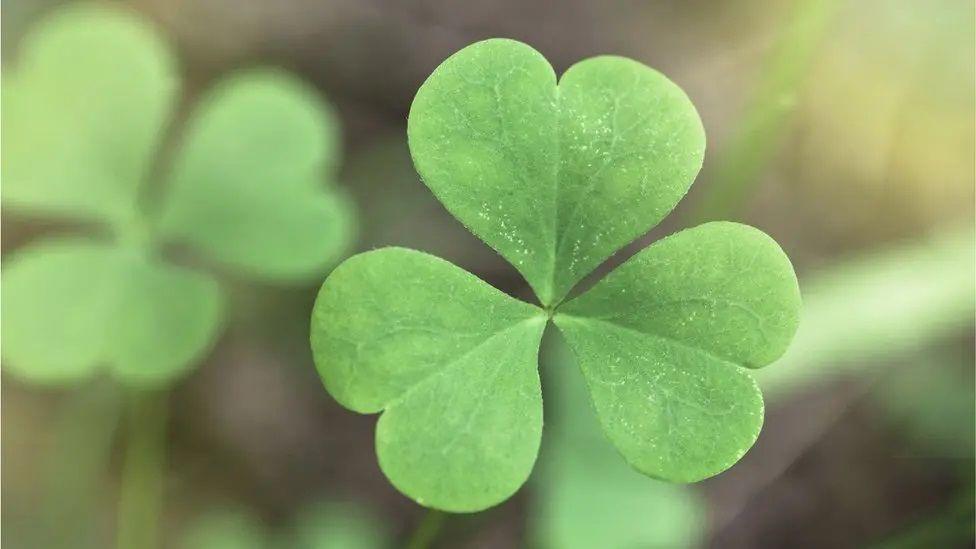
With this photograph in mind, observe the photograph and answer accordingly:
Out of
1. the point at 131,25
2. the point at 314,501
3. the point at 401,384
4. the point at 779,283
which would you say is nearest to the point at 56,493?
the point at 314,501

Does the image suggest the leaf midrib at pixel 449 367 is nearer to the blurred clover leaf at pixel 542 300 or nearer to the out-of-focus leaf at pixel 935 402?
the blurred clover leaf at pixel 542 300

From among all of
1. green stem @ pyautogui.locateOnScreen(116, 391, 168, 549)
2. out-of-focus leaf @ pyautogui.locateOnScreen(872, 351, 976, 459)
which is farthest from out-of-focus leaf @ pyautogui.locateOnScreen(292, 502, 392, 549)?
out-of-focus leaf @ pyautogui.locateOnScreen(872, 351, 976, 459)

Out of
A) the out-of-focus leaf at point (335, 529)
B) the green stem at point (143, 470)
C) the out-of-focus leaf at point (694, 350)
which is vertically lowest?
the out-of-focus leaf at point (335, 529)

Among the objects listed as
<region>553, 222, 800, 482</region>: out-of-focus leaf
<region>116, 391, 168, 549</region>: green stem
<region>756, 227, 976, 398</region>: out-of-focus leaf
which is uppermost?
<region>553, 222, 800, 482</region>: out-of-focus leaf

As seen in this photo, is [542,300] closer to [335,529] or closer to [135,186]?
[135,186]

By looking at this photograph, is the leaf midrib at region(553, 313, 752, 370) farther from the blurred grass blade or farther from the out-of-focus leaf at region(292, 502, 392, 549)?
the out-of-focus leaf at region(292, 502, 392, 549)

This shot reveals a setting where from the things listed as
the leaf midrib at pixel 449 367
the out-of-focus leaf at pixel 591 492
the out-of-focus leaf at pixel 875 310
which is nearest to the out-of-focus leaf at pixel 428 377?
the leaf midrib at pixel 449 367
